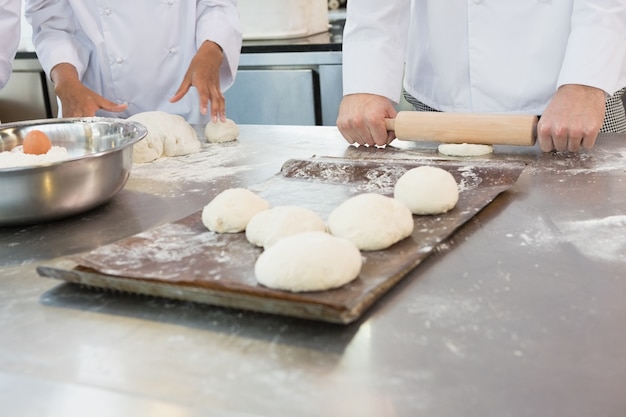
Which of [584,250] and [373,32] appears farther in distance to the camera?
[373,32]

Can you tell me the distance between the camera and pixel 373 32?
6.08ft

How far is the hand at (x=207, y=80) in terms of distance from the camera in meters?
1.84

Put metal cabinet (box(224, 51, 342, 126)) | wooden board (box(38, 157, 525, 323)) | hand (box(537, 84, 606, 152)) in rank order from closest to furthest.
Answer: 1. wooden board (box(38, 157, 525, 323))
2. hand (box(537, 84, 606, 152))
3. metal cabinet (box(224, 51, 342, 126))

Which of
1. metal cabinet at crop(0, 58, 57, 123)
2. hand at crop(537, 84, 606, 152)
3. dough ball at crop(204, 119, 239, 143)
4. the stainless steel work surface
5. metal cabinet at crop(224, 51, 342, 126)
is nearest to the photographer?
the stainless steel work surface

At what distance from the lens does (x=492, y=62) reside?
5.79ft

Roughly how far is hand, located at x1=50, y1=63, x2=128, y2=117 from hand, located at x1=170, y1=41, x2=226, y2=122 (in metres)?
0.19

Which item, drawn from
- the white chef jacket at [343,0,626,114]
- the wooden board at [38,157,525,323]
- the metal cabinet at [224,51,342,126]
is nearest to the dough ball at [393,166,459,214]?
the wooden board at [38,157,525,323]

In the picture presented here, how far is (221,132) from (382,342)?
1152 millimetres

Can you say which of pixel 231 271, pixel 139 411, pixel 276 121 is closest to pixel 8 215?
pixel 231 271

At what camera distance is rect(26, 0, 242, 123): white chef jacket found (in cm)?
205

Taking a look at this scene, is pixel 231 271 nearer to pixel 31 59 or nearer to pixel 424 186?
pixel 424 186

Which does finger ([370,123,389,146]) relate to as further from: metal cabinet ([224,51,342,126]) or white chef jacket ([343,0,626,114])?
metal cabinet ([224,51,342,126])

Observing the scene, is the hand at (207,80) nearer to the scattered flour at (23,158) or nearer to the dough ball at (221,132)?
the dough ball at (221,132)

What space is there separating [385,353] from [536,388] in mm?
155
